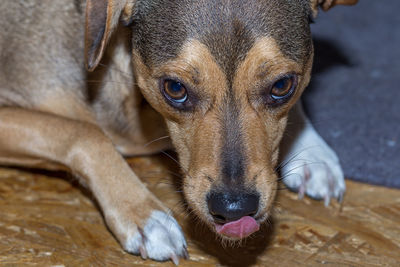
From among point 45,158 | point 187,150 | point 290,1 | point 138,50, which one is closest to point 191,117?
point 187,150

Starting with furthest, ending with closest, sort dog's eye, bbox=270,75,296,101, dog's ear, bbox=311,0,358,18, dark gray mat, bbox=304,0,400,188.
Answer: dark gray mat, bbox=304,0,400,188
dog's ear, bbox=311,0,358,18
dog's eye, bbox=270,75,296,101

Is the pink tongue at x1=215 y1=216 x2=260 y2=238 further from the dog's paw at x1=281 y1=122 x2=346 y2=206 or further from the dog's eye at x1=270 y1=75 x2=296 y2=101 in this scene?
the dog's paw at x1=281 y1=122 x2=346 y2=206

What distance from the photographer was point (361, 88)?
4680mm

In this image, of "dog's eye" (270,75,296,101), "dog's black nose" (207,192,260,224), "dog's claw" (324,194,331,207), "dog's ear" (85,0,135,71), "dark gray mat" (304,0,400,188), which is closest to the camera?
"dog's black nose" (207,192,260,224)

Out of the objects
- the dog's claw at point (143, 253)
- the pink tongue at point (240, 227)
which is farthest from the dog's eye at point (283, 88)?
the dog's claw at point (143, 253)

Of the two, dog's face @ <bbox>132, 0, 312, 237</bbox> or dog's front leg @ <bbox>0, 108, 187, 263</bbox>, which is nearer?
dog's face @ <bbox>132, 0, 312, 237</bbox>

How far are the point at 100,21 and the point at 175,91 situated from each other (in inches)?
18.4

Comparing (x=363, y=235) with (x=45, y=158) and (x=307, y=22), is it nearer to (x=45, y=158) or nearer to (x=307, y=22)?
(x=307, y=22)

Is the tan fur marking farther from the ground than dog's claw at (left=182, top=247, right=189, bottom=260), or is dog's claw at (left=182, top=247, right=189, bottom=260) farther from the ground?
the tan fur marking

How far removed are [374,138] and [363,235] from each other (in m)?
1.00

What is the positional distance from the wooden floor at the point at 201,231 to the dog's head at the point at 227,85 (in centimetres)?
36

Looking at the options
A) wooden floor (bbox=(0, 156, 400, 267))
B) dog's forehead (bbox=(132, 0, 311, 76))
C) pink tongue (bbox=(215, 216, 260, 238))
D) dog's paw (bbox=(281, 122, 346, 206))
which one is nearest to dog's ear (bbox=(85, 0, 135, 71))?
dog's forehead (bbox=(132, 0, 311, 76))

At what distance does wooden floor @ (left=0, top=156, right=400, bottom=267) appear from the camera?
307cm

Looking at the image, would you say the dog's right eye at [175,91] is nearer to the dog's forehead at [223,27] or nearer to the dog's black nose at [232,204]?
the dog's forehead at [223,27]
